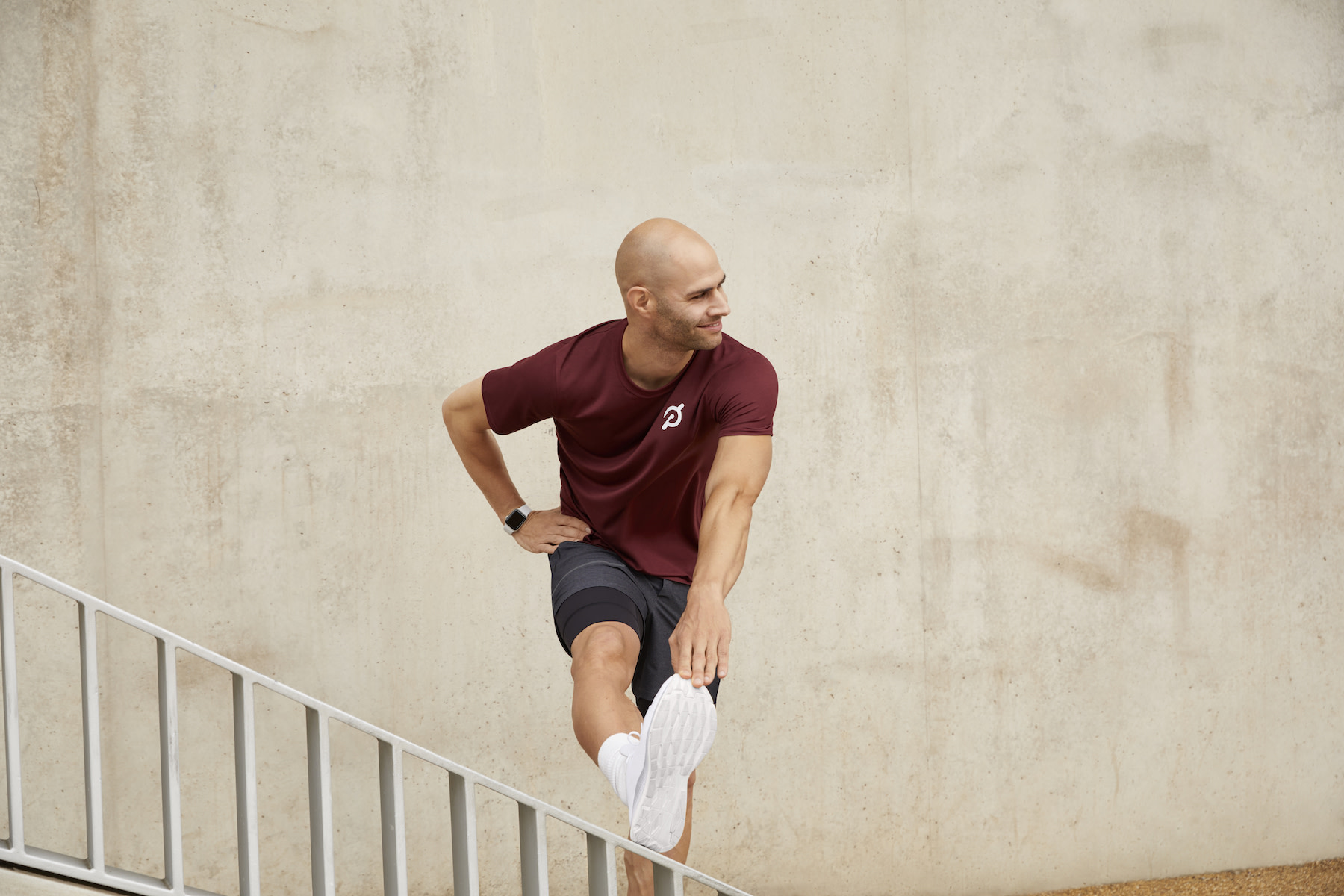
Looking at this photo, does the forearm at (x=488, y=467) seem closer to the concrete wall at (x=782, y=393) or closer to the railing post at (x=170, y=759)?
the railing post at (x=170, y=759)

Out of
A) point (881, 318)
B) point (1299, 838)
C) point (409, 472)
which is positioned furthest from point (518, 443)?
point (1299, 838)

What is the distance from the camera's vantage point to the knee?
206 cm

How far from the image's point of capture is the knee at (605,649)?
2.06 metres

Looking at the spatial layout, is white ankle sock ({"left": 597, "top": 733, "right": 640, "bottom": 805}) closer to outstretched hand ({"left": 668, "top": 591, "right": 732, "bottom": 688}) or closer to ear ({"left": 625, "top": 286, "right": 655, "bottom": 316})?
outstretched hand ({"left": 668, "top": 591, "right": 732, "bottom": 688})

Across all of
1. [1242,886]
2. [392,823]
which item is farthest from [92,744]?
[1242,886]

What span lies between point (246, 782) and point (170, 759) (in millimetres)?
162

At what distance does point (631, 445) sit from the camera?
8.11 feet

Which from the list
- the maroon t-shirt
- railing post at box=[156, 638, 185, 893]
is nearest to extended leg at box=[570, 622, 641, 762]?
the maroon t-shirt

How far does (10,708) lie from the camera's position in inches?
82.4

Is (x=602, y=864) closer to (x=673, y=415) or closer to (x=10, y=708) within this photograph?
(x=673, y=415)

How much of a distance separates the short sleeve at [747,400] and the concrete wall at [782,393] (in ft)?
6.15

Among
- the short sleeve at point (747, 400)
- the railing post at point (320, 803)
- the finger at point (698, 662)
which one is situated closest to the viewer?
the finger at point (698, 662)

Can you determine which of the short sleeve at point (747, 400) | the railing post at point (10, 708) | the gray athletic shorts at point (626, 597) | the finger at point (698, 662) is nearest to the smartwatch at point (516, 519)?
the gray athletic shorts at point (626, 597)

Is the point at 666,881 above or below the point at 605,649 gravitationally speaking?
below
